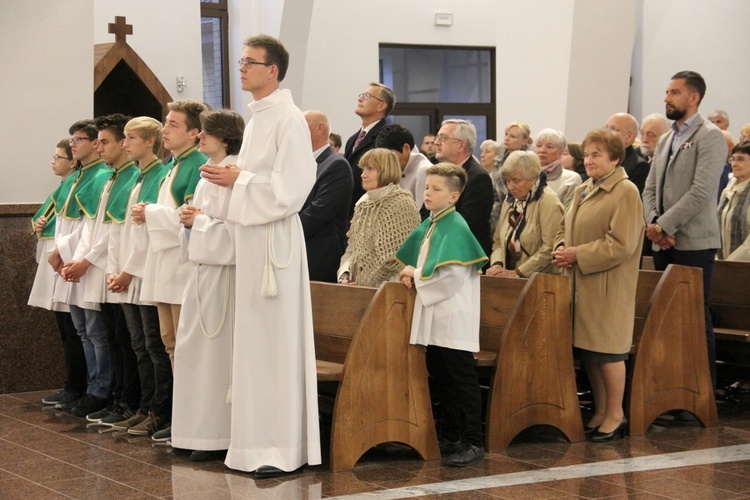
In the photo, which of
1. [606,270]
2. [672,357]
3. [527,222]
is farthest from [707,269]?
[527,222]

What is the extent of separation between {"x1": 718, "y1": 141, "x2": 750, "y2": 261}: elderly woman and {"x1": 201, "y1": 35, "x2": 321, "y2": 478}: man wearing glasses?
3269mm

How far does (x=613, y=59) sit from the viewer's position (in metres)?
8.70

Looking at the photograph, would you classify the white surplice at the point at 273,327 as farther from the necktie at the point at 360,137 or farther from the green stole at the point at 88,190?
the green stole at the point at 88,190

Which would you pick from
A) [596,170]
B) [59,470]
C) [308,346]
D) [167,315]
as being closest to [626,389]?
[596,170]

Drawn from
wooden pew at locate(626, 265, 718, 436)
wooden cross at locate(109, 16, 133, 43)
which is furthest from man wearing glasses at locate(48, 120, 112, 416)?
wooden cross at locate(109, 16, 133, 43)

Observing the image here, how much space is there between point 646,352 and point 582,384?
3.21ft

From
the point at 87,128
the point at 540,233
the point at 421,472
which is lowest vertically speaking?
the point at 421,472

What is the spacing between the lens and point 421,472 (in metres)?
4.76

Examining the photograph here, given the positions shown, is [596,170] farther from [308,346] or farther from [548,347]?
[308,346]

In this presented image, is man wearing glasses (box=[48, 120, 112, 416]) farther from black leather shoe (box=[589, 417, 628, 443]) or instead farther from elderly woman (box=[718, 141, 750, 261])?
elderly woman (box=[718, 141, 750, 261])

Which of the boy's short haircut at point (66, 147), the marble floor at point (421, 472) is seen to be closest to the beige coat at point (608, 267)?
the marble floor at point (421, 472)

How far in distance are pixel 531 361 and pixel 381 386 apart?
78cm

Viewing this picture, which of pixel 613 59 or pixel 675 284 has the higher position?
pixel 613 59

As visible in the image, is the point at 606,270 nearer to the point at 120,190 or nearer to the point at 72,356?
the point at 120,190
